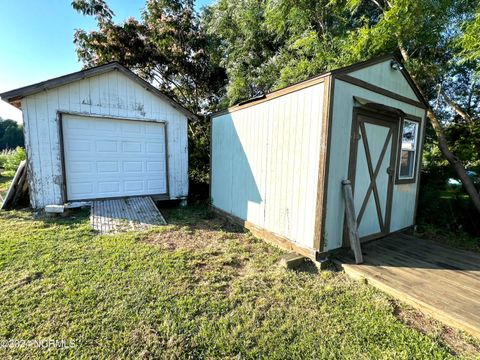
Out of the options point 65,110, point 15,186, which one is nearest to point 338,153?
point 65,110

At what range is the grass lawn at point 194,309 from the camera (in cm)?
203

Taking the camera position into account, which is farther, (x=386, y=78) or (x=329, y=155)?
(x=386, y=78)

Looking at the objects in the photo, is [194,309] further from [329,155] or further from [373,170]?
[373,170]

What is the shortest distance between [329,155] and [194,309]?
103 inches

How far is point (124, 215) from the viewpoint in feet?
18.6

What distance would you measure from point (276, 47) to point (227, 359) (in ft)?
35.2

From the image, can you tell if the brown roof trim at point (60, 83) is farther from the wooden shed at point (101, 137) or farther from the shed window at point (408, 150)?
the shed window at point (408, 150)

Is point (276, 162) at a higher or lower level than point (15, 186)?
higher

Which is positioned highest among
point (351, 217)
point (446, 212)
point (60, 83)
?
point (60, 83)

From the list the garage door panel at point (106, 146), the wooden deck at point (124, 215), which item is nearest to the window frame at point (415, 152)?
the wooden deck at point (124, 215)

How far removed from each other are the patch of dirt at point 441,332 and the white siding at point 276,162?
1375 mm

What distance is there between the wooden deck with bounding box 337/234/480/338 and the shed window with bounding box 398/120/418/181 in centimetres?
138

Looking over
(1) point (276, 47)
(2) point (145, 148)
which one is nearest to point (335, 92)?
(2) point (145, 148)

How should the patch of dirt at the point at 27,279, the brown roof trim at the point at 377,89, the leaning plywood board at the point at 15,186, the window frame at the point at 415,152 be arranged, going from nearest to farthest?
the patch of dirt at the point at 27,279, the brown roof trim at the point at 377,89, the window frame at the point at 415,152, the leaning plywood board at the point at 15,186
